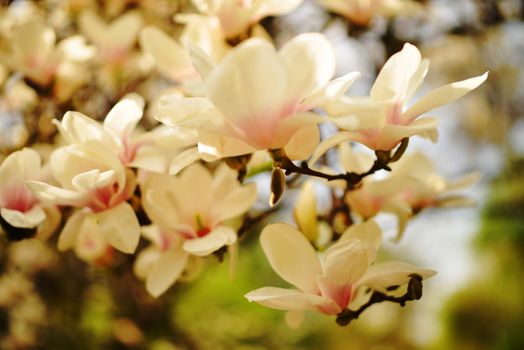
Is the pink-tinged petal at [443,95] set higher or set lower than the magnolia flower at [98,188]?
A: higher

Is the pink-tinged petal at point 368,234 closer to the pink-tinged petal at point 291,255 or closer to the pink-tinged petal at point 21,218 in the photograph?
the pink-tinged petal at point 291,255

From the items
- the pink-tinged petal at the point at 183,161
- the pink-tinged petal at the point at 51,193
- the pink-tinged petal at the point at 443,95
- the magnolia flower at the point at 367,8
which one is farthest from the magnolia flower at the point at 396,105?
the magnolia flower at the point at 367,8

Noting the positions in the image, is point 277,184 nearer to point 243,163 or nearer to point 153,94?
point 243,163

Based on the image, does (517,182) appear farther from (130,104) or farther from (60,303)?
(130,104)

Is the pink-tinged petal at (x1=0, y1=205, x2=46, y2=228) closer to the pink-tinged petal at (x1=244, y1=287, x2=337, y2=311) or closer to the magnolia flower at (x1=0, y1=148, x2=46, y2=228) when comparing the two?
the magnolia flower at (x1=0, y1=148, x2=46, y2=228)

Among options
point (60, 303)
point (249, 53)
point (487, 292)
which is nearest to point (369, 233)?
point (249, 53)

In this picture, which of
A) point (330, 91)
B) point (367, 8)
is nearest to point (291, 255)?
point (330, 91)
